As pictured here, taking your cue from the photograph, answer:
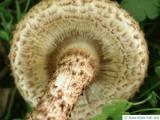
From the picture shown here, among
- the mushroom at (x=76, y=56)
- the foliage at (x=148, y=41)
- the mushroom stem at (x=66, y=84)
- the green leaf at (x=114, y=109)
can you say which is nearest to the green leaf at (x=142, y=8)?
the foliage at (x=148, y=41)

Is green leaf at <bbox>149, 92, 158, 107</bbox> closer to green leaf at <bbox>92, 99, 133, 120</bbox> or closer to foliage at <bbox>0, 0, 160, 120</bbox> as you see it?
foliage at <bbox>0, 0, 160, 120</bbox>

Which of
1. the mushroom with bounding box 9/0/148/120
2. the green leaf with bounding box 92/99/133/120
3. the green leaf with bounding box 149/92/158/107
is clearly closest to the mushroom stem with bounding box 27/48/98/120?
the mushroom with bounding box 9/0/148/120

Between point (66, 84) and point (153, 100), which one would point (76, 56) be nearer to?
point (66, 84)

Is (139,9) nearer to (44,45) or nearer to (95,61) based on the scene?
(95,61)

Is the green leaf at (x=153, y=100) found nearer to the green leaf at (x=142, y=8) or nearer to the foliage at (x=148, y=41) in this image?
the foliage at (x=148, y=41)

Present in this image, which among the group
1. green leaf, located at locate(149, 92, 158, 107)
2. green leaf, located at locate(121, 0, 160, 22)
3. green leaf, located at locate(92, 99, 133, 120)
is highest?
green leaf, located at locate(121, 0, 160, 22)

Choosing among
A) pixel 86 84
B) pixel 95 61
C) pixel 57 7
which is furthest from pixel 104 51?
pixel 57 7
